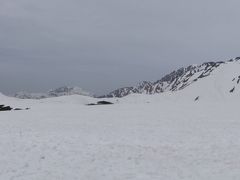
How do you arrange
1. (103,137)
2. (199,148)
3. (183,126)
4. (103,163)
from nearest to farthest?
(103,163), (199,148), (103,137), (183,126)

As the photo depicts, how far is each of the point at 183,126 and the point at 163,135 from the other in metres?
5.94

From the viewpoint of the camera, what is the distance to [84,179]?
15.1 m

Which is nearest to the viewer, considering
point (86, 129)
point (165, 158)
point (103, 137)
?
point (165, 158)

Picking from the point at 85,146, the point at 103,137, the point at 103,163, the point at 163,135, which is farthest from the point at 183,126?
the point at 103,163

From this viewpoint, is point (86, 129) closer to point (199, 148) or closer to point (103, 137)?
point (103, 137)

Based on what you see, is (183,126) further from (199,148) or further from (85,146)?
(85,146)

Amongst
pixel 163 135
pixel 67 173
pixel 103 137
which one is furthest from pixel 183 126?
pixel 67 173

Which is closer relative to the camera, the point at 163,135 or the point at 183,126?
the point at 163,135

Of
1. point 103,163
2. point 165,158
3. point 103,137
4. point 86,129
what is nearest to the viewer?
point 103,163

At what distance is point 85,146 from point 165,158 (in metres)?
4.67

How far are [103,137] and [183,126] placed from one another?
907 centimetres

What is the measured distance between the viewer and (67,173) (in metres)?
15.8

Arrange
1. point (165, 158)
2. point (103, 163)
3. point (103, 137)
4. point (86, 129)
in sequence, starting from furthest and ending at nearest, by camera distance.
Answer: point (86, 129) → point (103, 137) → point (165, 158) → point (103, 163)

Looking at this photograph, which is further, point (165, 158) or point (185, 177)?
point (165, 158)
